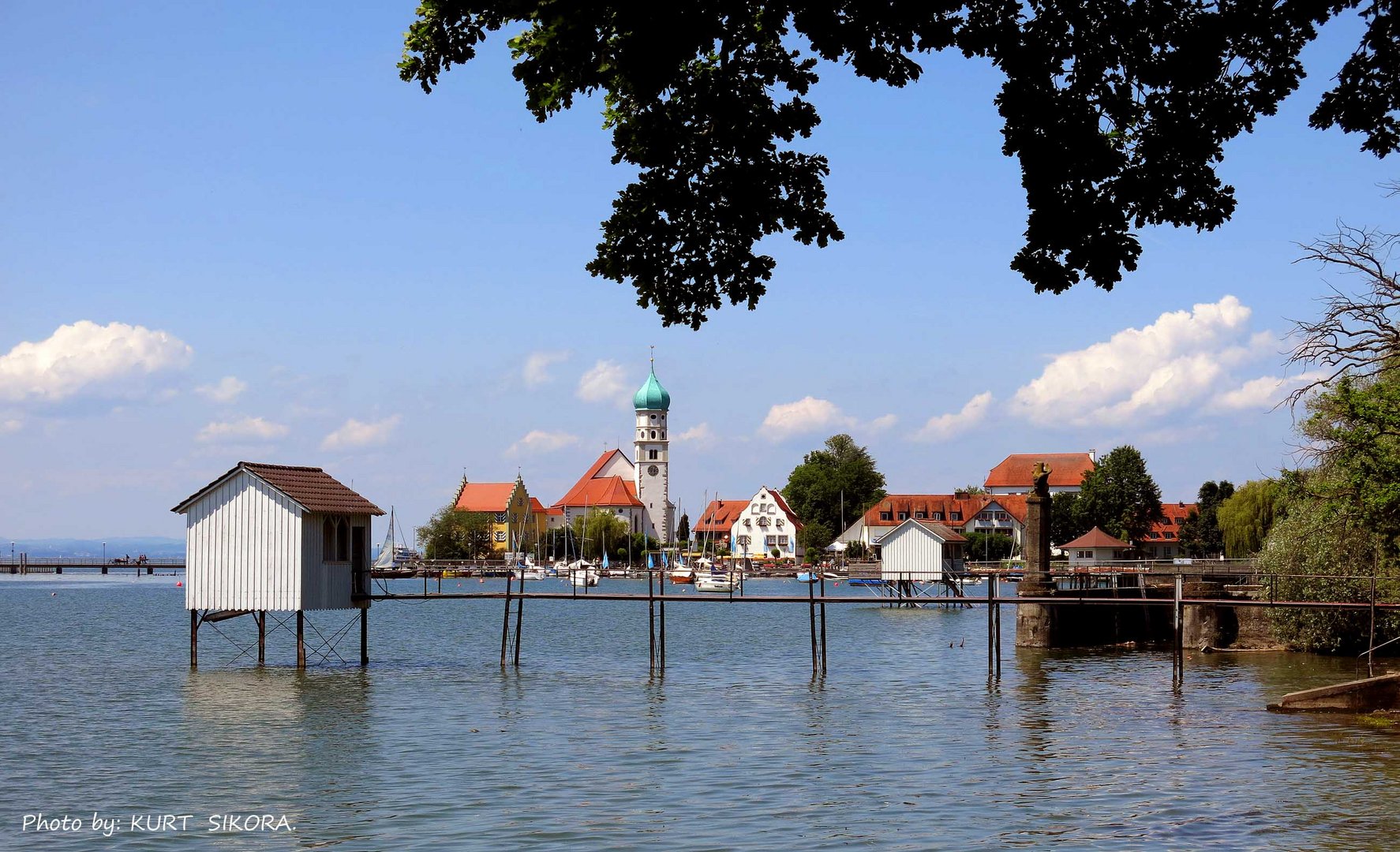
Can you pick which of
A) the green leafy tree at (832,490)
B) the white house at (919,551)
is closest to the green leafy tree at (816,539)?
the green leafy tree at (832,490)

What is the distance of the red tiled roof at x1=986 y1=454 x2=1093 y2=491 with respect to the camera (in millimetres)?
167125

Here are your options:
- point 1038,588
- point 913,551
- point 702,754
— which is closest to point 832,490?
point 913,551

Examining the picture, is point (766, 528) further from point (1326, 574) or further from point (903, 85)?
point (903, 85)

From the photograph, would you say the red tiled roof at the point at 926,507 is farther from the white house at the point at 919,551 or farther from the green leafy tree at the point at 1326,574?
the green leafy tree at the point at 1326,574

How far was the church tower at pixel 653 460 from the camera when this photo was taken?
593ft

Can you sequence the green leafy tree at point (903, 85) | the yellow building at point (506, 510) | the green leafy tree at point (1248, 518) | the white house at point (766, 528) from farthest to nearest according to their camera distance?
→ the yellow building at point (506, 510) → the white house at point (766, 528) → the green leafy tree at point (1248, 518) → the green leafy tree at point (903, 85)

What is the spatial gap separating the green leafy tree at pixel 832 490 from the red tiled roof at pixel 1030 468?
21.0 m

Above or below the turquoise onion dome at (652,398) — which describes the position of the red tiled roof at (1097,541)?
below

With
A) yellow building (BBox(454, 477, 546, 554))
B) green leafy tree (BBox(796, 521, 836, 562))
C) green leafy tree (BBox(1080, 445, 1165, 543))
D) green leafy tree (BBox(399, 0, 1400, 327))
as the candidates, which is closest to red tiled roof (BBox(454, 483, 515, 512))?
yellow building (BBox(454, 477, 546, 554))

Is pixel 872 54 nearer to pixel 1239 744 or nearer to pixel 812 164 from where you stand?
pixel 812 164

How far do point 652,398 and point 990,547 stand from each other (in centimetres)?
5657

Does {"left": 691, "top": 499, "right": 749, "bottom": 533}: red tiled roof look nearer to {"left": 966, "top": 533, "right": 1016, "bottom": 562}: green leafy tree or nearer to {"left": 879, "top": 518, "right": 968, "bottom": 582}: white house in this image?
{"left": 966, "top": 533, "right": 1016, "bottom": 562}: green leafy tree

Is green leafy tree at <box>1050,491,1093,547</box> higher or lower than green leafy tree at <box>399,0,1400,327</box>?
lower

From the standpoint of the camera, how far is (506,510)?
7224 inches
